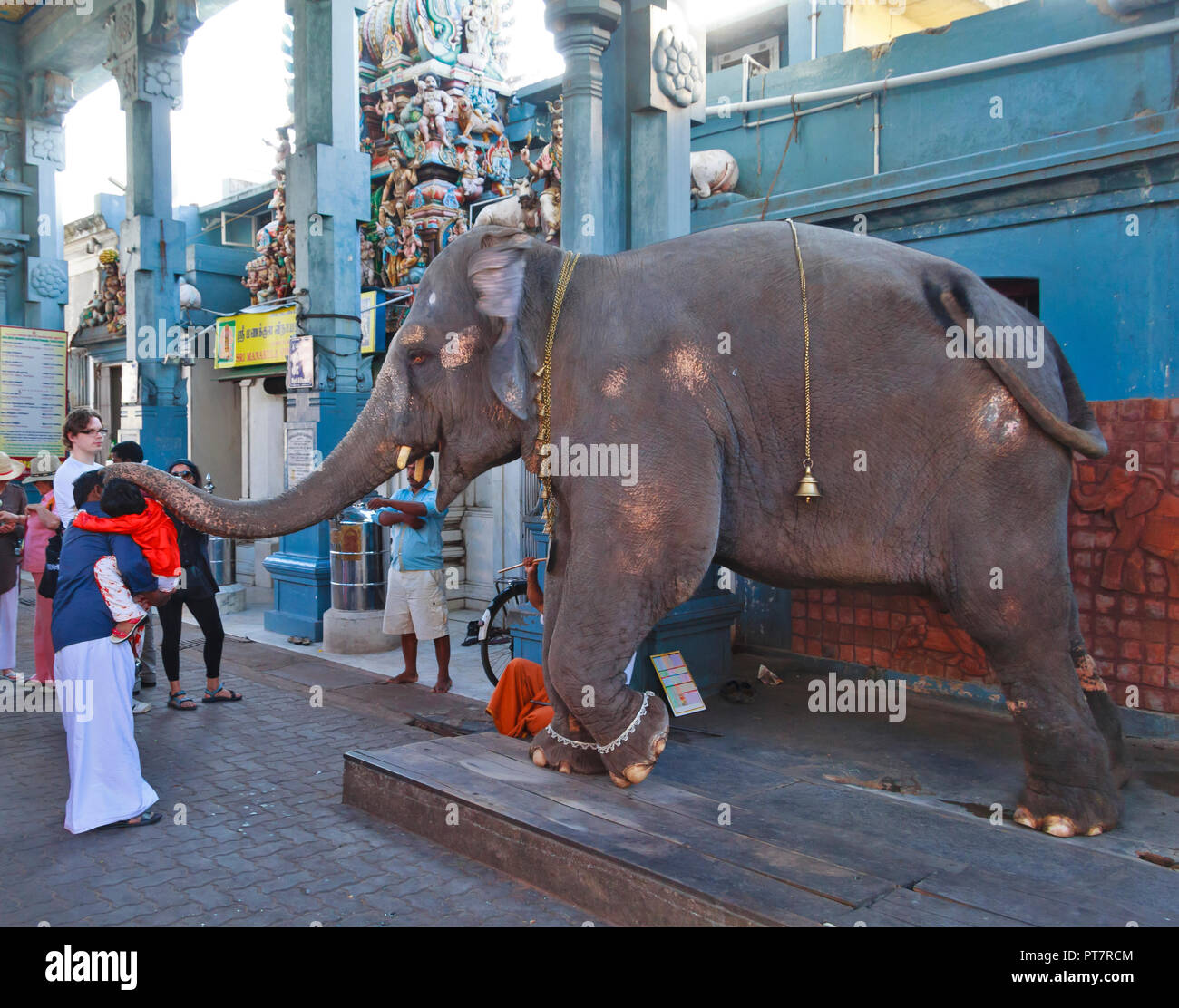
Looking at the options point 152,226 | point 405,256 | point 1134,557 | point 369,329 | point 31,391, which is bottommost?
point 1134,557

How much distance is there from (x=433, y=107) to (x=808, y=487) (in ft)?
29.6

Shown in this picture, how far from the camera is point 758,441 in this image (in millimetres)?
3934

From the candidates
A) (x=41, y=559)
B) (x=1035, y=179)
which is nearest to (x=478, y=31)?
(x=41, y=559)

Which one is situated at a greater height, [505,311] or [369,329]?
[369,329]

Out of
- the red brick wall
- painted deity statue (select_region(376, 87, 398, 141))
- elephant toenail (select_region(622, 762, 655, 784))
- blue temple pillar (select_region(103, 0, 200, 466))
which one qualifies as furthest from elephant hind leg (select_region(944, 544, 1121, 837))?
blue temple pillar (select_region(103, 0, 200, 466))

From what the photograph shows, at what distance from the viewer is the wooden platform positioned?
3.05 m

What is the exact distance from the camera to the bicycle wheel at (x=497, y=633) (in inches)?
296

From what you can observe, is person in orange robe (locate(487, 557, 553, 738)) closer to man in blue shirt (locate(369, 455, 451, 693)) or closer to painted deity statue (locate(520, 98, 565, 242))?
man in blue shirt (locate(369, 455, 451, 693))

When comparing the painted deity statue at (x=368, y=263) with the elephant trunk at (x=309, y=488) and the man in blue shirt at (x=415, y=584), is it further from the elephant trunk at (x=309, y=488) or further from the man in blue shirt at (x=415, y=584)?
the elephant trunk at (x=309, y=488)

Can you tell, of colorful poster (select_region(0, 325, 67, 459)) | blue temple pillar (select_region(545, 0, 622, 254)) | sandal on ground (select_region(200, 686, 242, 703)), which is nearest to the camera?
blue temple pillar (select_region(545, 0, 622, 254))

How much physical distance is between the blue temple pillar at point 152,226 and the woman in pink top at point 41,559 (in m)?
3.25

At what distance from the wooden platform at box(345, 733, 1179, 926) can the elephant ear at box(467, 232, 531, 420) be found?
5.33 feet

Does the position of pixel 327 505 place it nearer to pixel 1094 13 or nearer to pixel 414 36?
pixel 1094 13

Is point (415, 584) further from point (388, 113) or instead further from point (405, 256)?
point (388, 113)
